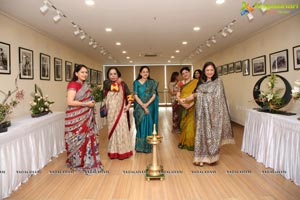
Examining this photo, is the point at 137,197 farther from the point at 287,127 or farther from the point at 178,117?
the point at 178,117

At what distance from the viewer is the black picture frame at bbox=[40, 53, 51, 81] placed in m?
4.93

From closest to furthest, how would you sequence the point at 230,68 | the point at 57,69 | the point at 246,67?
1. the point at 57,69
2. the point at 246,67
3. the point at 230,68

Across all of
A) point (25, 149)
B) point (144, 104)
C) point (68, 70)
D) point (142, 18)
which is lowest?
point (25, 149)

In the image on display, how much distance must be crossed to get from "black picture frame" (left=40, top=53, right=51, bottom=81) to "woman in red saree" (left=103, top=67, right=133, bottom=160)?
2.23 metres

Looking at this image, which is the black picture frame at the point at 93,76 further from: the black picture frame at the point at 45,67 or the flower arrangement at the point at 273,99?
the flower arrangement at the point at 273,99

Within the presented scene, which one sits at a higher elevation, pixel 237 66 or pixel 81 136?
pixel 237 66

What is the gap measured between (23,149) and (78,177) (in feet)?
2.55

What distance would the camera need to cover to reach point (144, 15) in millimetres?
3891

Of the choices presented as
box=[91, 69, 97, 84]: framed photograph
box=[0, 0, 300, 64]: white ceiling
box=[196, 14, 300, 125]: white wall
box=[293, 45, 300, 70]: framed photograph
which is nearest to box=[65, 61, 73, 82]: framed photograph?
box=[0, 0, 300, 64]: white ceiling

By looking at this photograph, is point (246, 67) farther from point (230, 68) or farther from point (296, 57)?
point (296, 57)

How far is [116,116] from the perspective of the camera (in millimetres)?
3531

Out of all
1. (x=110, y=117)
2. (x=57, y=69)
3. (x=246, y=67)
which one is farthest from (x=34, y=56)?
(x=246, y=67)

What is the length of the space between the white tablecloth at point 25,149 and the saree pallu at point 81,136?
0.47m

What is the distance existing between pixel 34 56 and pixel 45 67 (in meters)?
0.54
